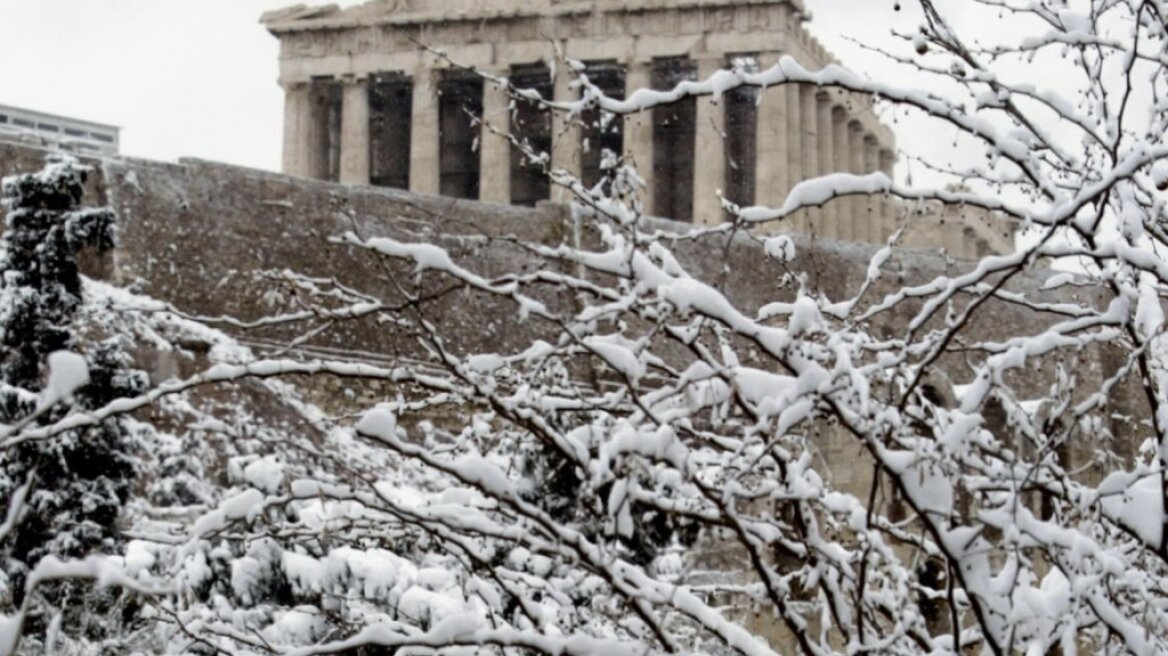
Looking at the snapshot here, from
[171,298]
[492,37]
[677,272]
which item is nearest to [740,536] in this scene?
[677,272]

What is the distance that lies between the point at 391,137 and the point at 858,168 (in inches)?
378

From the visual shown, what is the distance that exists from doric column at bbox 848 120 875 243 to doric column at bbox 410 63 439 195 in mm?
8140

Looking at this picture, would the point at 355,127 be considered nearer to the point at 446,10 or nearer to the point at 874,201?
the point at 446,10

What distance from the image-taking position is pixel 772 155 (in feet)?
128

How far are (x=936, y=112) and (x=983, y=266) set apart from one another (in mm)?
538

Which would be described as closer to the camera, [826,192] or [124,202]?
[826,192]

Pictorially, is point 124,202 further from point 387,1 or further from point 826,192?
point 387,1

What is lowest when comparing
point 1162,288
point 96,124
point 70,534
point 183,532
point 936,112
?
point 70,534

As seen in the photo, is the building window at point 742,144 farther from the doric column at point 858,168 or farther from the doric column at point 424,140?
Result: the doric column at point 424,140

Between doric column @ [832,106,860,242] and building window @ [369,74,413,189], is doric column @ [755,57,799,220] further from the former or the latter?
building window @ [369,74,413,189]

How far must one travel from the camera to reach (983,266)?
447 cm

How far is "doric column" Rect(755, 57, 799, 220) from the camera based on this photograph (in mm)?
39094

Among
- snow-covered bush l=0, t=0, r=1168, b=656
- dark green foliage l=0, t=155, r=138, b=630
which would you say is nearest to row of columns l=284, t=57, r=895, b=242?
dark green foliage l=0, t=155, r=138, b=630

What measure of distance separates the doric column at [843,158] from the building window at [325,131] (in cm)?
984
